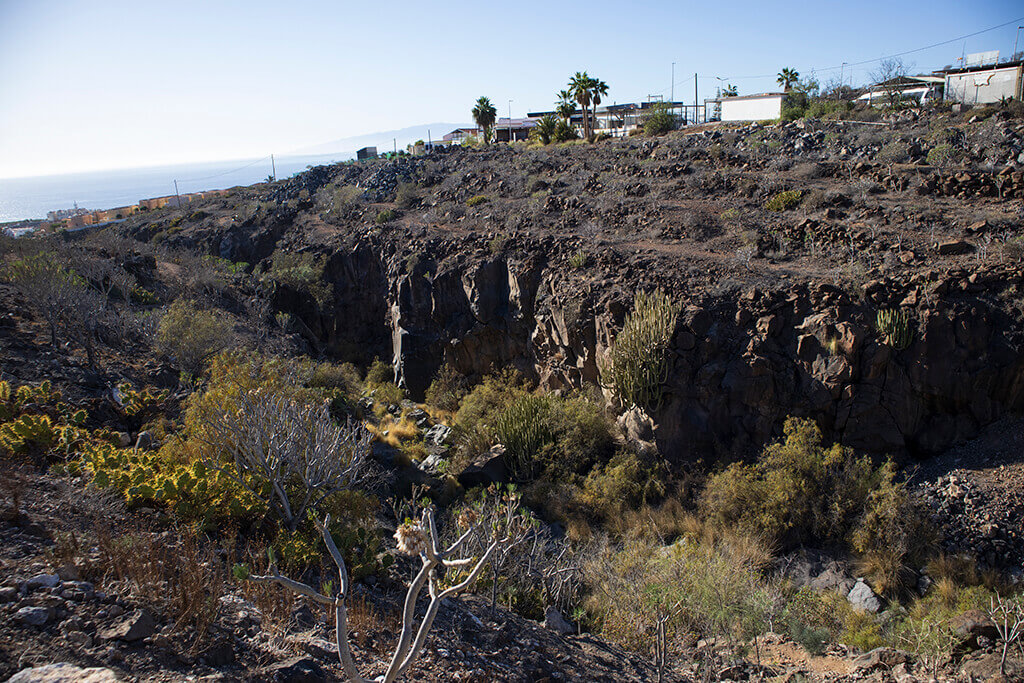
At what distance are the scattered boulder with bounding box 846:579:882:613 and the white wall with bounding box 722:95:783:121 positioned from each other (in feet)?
97.5

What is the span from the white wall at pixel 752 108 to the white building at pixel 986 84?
775 cm

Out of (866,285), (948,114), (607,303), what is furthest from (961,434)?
(948,114)

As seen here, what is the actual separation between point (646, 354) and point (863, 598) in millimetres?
5724

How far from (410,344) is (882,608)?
15.0 m

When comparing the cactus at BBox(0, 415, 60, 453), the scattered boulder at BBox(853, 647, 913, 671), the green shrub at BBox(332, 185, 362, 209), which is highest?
the green shrub at BBox(332, 185, 362, 209)

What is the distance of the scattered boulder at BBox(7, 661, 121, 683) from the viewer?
3.91 m

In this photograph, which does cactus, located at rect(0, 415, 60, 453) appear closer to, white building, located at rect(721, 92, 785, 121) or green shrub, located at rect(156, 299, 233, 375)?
green shrub, located at rect(156, 299, 233, 375)

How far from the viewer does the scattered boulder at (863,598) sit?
8875mm

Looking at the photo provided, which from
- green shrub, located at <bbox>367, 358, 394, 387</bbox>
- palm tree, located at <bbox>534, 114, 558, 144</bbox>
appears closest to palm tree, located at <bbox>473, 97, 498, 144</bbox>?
palm tree, located at <bbox>534, 114, 558, 144</bbox>

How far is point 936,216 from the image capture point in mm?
14742

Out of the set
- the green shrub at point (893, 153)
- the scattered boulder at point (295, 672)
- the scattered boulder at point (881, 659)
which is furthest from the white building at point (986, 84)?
the scattered boulder at point (295, 672)

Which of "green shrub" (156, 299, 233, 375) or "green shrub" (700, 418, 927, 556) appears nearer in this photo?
"green shrub" (700, 418, 927, 556)

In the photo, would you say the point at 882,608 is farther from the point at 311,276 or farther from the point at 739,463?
the point at 311,276

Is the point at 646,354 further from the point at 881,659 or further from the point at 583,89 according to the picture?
the point at 583,89
